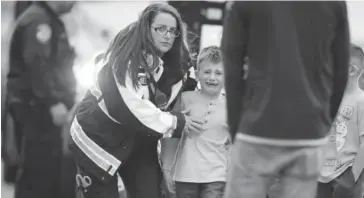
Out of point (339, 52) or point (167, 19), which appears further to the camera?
point (167, 19)

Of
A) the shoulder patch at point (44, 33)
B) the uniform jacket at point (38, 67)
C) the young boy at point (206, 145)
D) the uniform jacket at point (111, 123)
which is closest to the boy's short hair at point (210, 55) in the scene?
the young boy at point (206, 145)

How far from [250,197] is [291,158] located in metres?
0.17

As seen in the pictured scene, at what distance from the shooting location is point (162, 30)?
2951 mm

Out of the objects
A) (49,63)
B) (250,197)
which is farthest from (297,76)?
(49,63)

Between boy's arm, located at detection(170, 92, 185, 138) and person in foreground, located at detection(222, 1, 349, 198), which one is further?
boy's arm, located at detection(170, 92, 185, 138)

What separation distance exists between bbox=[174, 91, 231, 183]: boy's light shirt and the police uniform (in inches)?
11.5

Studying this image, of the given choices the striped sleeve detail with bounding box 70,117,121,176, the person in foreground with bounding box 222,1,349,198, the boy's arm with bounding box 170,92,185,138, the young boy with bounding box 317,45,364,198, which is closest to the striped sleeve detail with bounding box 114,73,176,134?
the striped sleeve detail with bounding box 70,117,121,176

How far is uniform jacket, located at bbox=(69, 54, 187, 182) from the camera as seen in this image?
2.72 metres

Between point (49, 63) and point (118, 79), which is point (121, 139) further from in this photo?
point (49, 63)

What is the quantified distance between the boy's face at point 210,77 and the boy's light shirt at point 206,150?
6 centimetres

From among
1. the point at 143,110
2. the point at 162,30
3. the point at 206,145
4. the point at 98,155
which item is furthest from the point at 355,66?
the point at 98,155

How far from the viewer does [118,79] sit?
273 centimetres

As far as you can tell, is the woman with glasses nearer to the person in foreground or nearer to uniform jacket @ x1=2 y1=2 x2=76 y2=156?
uniform jacket @ x1=2 y1=2 x2=76 y2=156

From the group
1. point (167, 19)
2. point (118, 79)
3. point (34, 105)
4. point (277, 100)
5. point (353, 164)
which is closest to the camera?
point (277, 100)
